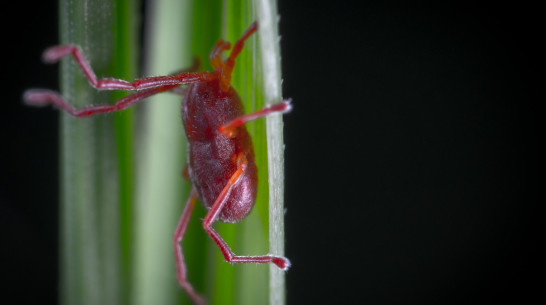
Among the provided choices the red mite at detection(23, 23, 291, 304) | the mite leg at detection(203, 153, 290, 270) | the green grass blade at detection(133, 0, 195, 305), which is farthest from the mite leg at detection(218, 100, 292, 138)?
the green grass blade at detection(133, 0, 195, 305)

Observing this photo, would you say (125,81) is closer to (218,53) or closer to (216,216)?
(218,53)

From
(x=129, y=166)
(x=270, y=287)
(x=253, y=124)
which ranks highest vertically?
(x=253, y=124)

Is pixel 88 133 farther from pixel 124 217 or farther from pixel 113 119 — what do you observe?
pixel 124 217

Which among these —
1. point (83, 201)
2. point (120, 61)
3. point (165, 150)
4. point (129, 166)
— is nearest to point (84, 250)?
point (83, 201)

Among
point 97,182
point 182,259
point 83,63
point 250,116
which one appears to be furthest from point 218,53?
point 182,259

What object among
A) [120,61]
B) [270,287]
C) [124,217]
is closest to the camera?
[270,287]

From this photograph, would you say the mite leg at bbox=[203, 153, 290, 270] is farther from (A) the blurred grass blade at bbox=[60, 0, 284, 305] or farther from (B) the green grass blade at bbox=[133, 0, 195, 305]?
(B) the green grass blade at bbox=[133, 0, 195, 305]

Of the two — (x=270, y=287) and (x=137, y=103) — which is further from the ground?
(x=137, y=103)
